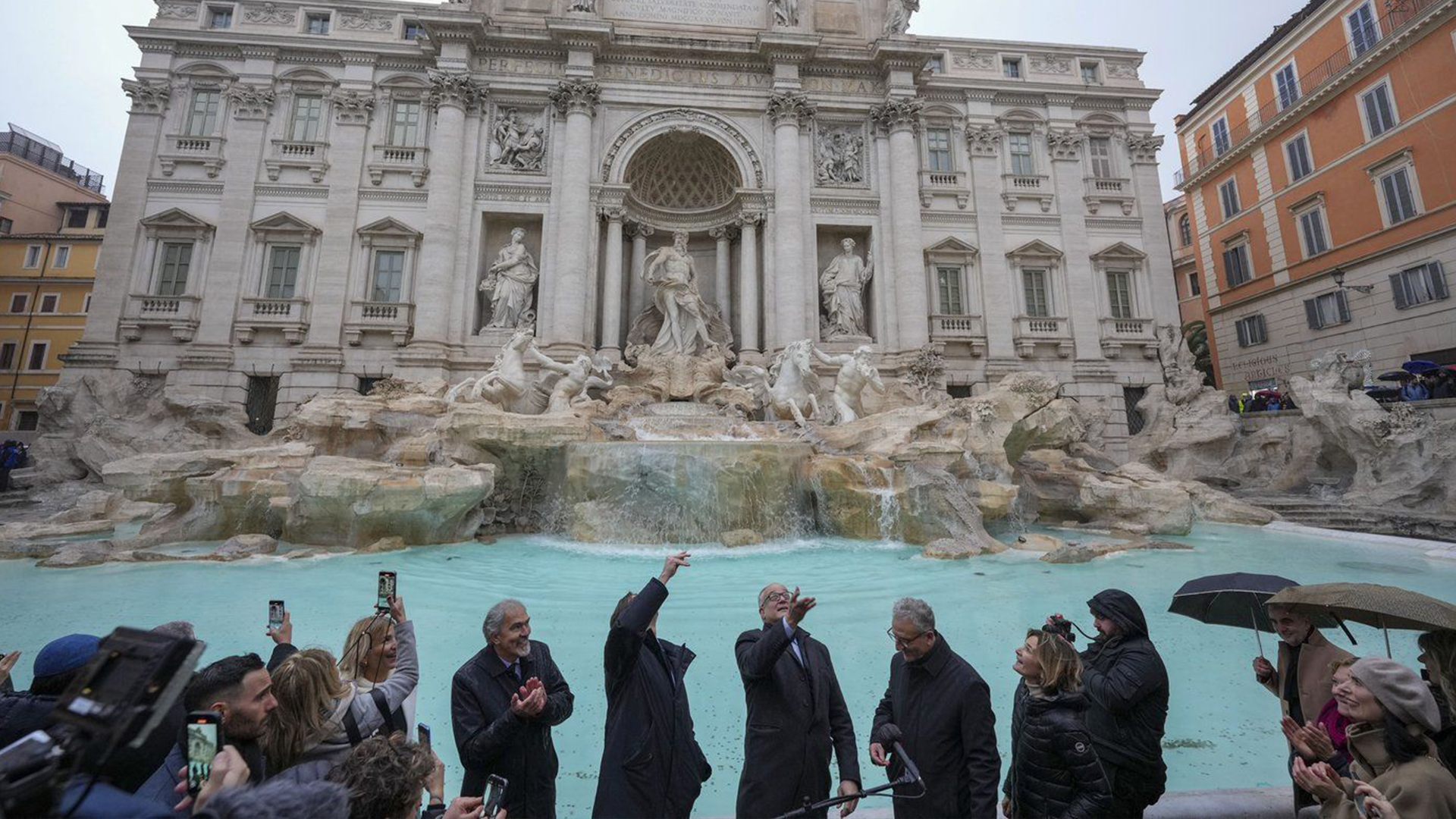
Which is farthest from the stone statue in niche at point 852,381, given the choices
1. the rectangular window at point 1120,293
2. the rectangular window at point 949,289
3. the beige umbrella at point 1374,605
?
the rectangular window at point 1120,293

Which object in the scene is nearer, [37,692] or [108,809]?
[108,809]

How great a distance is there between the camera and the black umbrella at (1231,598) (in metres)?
2.94

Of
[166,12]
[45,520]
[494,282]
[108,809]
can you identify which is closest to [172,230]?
[166,12]

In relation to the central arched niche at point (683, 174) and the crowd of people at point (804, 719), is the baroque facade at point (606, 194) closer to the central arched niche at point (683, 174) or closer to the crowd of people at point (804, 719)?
the central arched niche at point (683, 174)

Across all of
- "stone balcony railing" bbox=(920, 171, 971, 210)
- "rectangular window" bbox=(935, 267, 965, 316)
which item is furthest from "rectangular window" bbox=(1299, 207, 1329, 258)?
"rectangular window" bbox=(935, 267, 965, 316)

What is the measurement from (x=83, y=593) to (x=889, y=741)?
773cm

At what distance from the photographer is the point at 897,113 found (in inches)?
698

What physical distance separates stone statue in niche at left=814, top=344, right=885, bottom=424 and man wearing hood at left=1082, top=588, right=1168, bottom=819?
9.70m

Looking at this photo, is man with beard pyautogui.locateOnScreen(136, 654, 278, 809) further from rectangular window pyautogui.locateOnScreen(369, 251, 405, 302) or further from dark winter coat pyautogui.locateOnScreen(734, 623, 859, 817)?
rectangular window pyautogui.locateOnScreen(369, 251, 405, 302)

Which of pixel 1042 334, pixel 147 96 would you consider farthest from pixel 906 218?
pixel 147 96

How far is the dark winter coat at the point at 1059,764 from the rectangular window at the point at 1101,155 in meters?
21.7

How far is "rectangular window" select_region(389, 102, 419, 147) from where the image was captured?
1705 centimetres

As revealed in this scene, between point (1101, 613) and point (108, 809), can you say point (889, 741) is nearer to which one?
point (1101, 613)

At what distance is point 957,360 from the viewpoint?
57.4 ft
